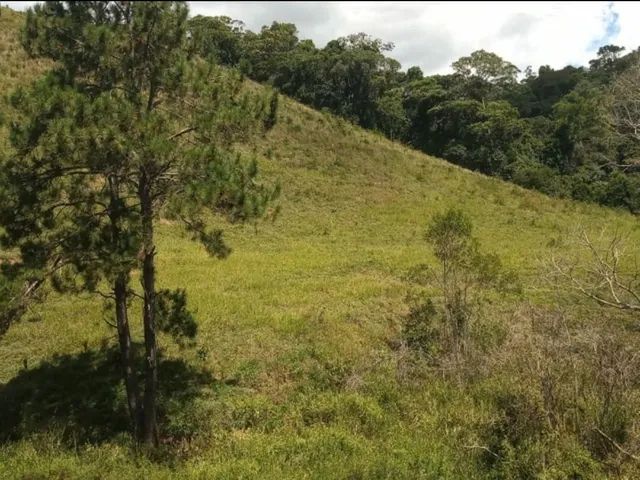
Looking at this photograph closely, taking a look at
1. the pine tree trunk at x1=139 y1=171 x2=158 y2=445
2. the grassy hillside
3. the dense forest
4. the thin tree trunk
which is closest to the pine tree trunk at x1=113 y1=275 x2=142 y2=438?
the thin tree trunk

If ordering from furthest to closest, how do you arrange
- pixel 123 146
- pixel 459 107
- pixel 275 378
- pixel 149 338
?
pixel 459 107, pixel 275 378, pixel 149 338, pixel 123 146

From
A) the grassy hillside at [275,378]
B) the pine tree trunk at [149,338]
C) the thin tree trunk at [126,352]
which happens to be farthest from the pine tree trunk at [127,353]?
the grassy hillside at [275,378]

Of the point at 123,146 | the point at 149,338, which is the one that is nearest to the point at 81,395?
the point at 149,338

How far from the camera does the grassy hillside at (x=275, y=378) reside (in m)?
7.37

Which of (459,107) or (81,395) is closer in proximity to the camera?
(81,395)

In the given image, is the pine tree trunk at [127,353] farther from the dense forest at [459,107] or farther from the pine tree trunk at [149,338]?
the dense forest at [459,107]

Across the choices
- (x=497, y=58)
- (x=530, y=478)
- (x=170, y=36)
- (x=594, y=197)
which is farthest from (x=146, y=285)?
(x=497, y=58)

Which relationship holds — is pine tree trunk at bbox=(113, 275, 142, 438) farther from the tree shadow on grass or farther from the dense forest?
the dense forest

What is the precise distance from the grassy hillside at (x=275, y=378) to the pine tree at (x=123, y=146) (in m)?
1.23

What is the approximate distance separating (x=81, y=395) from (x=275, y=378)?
3.24 m

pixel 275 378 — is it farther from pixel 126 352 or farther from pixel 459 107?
pixel 459 107

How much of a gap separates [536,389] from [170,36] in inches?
276

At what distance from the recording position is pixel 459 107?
167ft

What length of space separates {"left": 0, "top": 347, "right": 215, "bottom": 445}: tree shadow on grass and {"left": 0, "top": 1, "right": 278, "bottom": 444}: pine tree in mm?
878
